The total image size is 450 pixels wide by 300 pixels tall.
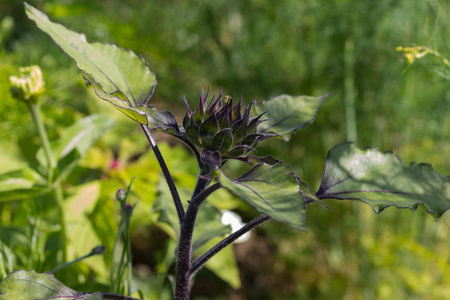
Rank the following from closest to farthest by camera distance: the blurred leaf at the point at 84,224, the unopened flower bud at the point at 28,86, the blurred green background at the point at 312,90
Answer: the unopened flower bud at the point at 28,86 → the blurred leaf at the point at 84,224 → the blurred green background at the point at 312,90

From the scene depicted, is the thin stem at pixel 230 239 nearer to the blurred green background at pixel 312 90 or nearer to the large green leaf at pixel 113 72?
the large green leaf at pixel 113 72

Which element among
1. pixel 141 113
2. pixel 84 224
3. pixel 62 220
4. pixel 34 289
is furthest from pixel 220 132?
pixel 84 224

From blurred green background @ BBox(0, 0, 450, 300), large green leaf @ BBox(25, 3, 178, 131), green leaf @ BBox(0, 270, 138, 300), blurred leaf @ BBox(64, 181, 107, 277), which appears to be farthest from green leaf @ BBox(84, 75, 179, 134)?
blurred green background @ BBox(0, 0, 450, 300)

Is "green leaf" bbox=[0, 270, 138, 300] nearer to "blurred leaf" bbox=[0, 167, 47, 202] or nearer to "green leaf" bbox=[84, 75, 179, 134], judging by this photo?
"green leaf" bbox=[84, 75, 179, 134]

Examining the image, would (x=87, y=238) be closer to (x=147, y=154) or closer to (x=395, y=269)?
(x=147, y=154)

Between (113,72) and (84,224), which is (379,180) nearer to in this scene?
(113,72)

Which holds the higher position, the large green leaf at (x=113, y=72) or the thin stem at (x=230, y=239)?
the large green leaf at (x=113, y=72)

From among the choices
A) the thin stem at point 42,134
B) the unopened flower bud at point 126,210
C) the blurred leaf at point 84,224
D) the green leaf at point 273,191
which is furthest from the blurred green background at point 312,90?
the green leaf at point 273,191
